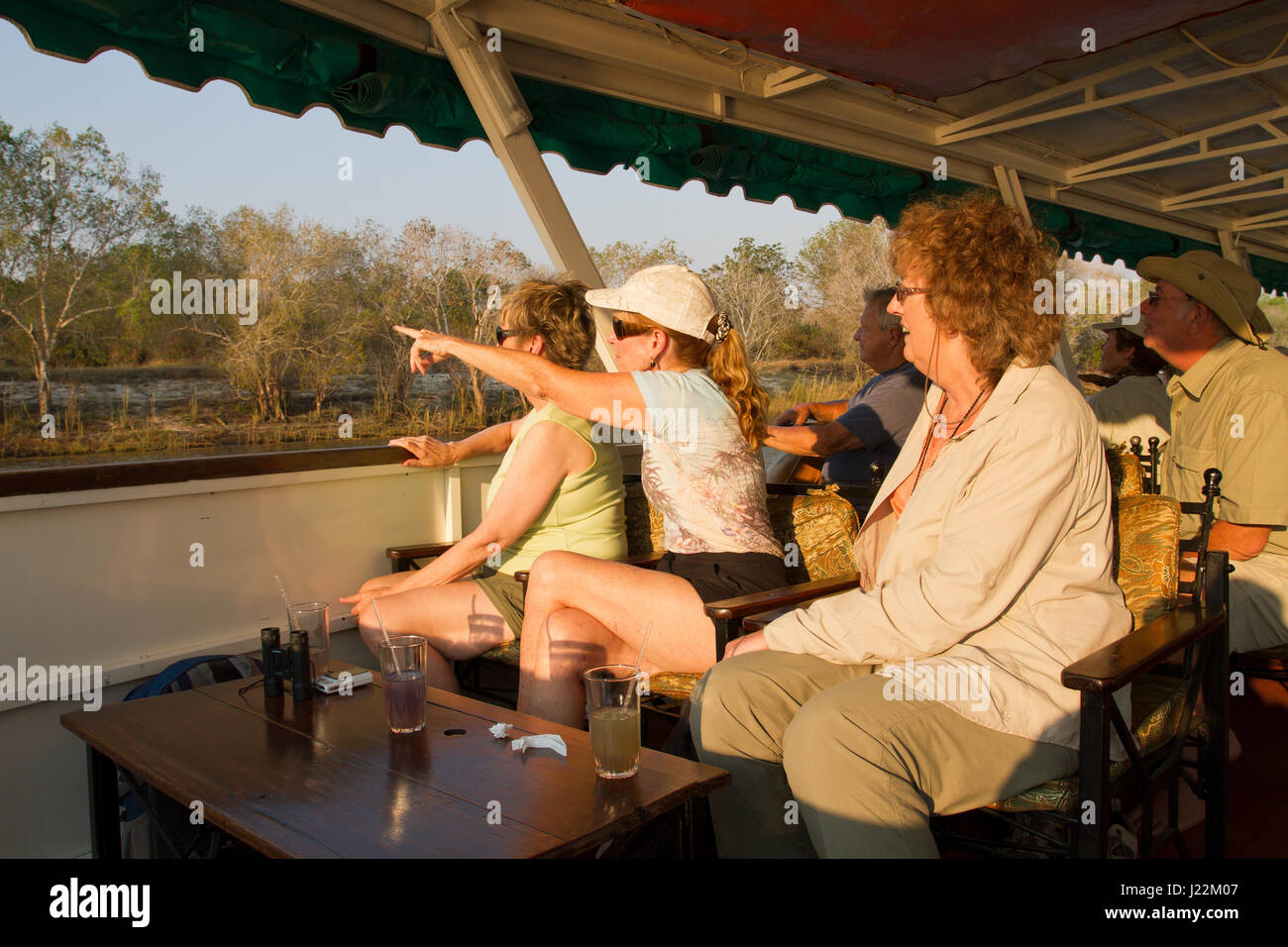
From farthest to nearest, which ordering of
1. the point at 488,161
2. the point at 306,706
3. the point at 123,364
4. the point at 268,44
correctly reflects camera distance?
the point at 488,161 → the point at 123,364 → the point at 268,44 → the point at 306,706

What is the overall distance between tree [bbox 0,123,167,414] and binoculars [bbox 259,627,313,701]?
50.7 inches

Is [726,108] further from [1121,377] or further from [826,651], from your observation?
[826,651]

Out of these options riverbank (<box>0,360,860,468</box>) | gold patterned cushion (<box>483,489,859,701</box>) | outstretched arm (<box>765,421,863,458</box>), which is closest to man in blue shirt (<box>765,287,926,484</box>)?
outstretched arm (<box>765,421,863,458</box>)

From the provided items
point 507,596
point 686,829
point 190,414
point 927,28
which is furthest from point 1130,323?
point 190,414

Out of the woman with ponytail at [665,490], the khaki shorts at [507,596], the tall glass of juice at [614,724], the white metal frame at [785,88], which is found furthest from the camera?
the white metal frame at [785,88]

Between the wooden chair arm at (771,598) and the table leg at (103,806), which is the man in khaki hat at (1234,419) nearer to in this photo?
the wooden chair arm at (771,598)

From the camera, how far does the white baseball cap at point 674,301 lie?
2367 mm

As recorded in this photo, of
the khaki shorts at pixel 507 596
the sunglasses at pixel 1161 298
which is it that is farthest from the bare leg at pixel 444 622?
the sunglasses at pixel 1161 298

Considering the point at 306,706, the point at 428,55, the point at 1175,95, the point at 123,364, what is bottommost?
the point at 306,706

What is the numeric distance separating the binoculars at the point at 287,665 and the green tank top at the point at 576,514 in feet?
2.69

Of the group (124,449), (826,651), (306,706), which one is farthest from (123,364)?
(826,651)

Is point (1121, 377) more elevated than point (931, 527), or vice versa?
point (1121, 377)

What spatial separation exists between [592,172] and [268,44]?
1.35 meters

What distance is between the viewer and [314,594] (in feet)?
9.67
